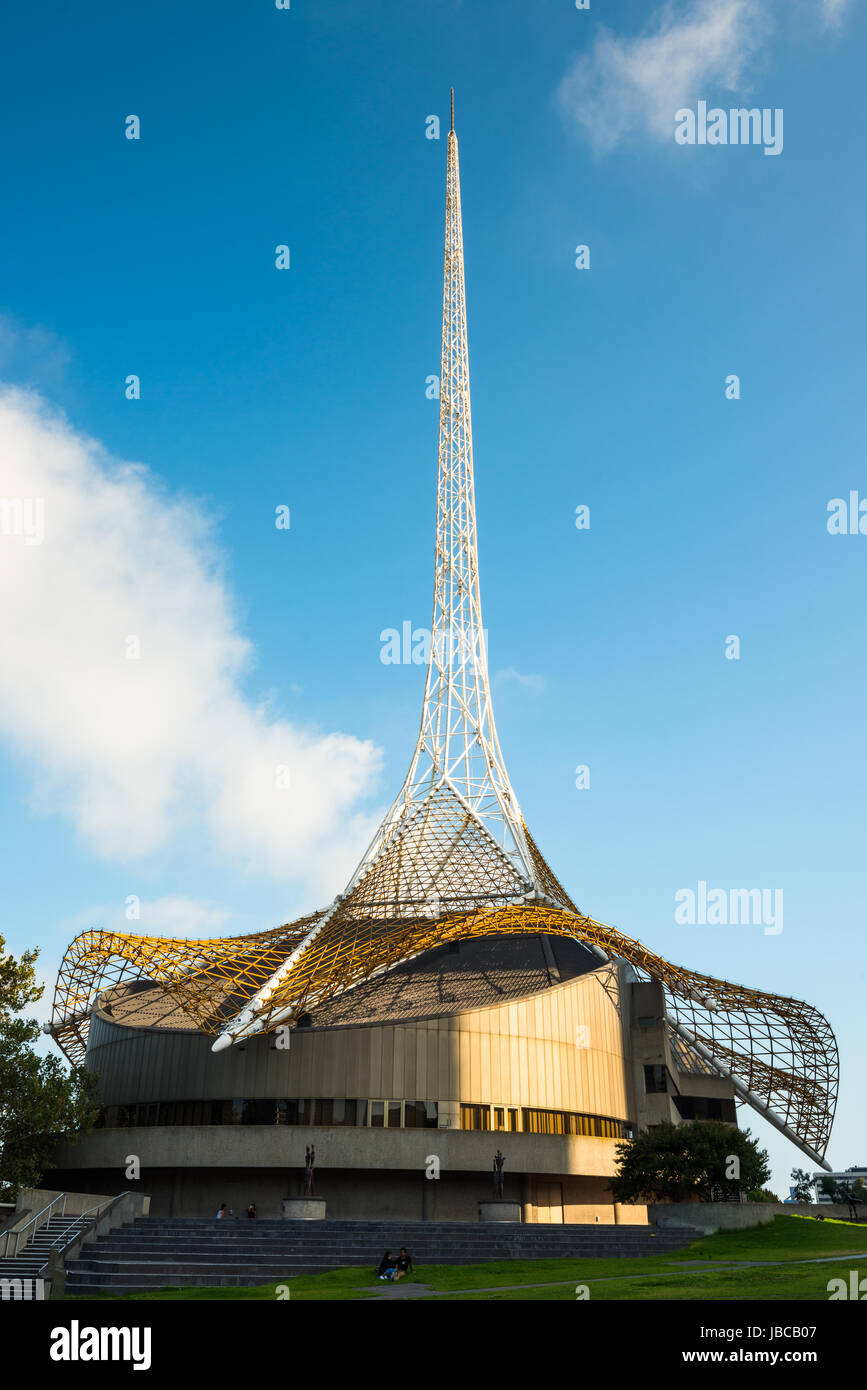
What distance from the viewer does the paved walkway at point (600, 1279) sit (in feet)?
71.3

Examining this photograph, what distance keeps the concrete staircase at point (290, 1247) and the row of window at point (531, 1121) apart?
12332mm

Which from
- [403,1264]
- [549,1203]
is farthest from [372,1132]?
[403,1264]

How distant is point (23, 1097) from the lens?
132 feet

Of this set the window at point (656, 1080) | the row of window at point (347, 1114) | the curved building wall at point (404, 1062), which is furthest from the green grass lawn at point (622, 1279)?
the window at point (656, 1080)

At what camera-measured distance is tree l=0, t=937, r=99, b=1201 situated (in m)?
39.5

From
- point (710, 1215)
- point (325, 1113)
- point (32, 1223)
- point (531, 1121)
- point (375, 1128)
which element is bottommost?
point (710, 1215)

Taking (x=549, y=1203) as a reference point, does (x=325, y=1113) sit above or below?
above

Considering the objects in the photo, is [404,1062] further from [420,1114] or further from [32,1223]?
[32,1223]

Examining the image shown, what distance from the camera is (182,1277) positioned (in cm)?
2558

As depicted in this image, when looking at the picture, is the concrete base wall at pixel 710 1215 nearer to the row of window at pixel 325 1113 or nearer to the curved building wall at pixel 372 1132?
the curved building wall at pixel 372 1132

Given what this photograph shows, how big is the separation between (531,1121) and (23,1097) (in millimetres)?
21515
